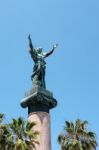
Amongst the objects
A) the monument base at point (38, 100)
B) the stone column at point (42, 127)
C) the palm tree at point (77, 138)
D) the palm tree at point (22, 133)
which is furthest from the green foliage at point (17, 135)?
the monument base at point (38, 100)

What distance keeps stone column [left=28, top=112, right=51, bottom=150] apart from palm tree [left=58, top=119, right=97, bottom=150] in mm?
4751

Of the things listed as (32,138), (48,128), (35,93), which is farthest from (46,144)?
(32,138)

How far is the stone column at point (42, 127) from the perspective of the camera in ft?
166

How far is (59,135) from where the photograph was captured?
4603 cm

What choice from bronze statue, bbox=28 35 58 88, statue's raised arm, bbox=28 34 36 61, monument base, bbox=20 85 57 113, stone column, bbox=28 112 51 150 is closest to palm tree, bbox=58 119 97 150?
stone column, bbox=28 112 51 150

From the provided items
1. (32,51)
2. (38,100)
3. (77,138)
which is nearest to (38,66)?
(32,51)

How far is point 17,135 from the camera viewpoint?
131 ft

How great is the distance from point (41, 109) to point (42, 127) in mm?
2656

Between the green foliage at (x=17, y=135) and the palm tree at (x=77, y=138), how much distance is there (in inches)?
211

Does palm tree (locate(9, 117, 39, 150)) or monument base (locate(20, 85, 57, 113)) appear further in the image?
monument base (locate(20, 85, 57, 113))

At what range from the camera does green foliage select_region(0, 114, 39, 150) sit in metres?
38.2

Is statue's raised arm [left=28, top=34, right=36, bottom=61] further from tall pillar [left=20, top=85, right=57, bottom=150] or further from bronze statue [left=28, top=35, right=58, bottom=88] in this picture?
tall pillar [left=20, top=85, right=57, bottom=150]

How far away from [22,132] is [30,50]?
1932cm

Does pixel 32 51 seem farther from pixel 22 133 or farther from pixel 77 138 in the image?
pixel 22 133
